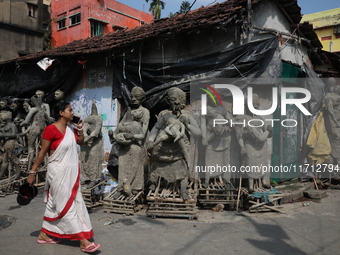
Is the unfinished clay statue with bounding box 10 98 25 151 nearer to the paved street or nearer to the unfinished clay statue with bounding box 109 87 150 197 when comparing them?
the paved street

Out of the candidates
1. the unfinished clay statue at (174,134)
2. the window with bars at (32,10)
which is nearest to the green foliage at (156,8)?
the window with bars at (32,10)

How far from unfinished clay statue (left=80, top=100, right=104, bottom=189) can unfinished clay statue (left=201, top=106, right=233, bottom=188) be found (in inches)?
91.0

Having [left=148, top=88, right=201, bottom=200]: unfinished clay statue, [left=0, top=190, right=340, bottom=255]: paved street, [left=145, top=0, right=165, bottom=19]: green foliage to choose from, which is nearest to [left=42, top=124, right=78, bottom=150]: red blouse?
[left=0, top=190, right=340, bottom=255]: paved street

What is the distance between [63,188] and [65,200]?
0.50 ft

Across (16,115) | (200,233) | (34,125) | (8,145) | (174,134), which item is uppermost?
(16,115)

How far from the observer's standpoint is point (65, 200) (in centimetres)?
370

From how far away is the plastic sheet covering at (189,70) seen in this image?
6430mm

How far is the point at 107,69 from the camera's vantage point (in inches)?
352

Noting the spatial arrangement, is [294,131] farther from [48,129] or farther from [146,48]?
[48,129]

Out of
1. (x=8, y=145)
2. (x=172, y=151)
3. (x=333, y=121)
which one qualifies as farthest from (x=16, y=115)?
(x=333, y=121)

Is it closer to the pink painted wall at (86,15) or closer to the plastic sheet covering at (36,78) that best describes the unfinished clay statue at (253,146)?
the plastic sheet covering at (36,78)

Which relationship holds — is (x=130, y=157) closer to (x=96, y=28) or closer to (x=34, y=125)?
(x=34, y=125)

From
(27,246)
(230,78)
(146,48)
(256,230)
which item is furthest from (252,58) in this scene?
(27,246)

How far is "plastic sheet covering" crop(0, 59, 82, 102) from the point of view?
375 inches
